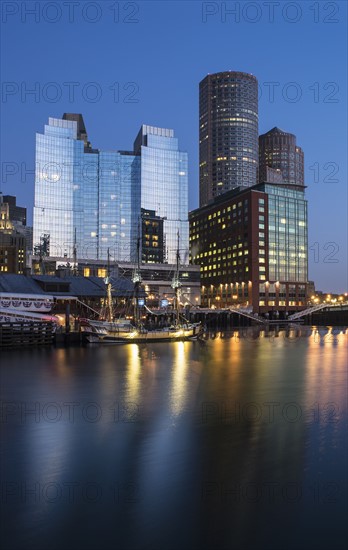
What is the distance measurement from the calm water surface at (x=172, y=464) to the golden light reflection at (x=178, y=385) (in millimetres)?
221

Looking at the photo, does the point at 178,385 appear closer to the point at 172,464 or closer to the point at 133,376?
the point at 133,376

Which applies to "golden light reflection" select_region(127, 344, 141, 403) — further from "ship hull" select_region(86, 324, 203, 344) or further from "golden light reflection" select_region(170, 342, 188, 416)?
"ship hull" select_region(86, 324, 203, 344)

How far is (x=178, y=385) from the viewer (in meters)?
44.3

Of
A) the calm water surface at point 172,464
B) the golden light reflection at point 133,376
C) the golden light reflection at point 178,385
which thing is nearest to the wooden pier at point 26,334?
the golden light reflection at point 133,376

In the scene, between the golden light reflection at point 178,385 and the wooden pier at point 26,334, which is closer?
the golden light reflection at point 178,385

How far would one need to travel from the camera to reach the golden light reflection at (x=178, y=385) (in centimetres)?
3519

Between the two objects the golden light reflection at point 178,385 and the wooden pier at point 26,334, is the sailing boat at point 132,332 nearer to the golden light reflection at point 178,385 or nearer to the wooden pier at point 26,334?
the wooden pier at point 26,334

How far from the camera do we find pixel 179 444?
25141mm

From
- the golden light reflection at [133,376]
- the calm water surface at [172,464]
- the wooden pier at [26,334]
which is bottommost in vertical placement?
the golden light reflection at [133,376]

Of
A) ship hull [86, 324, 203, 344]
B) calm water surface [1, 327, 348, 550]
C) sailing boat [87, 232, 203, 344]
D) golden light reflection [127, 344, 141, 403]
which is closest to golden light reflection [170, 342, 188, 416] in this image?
calm water surface [1, 327, 348, 550]

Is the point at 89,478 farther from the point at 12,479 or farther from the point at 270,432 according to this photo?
the point at 270,432

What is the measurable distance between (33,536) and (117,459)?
7.46 meters

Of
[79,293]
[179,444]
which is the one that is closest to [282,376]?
[179,444]

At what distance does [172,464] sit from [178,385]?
22.3 metres
